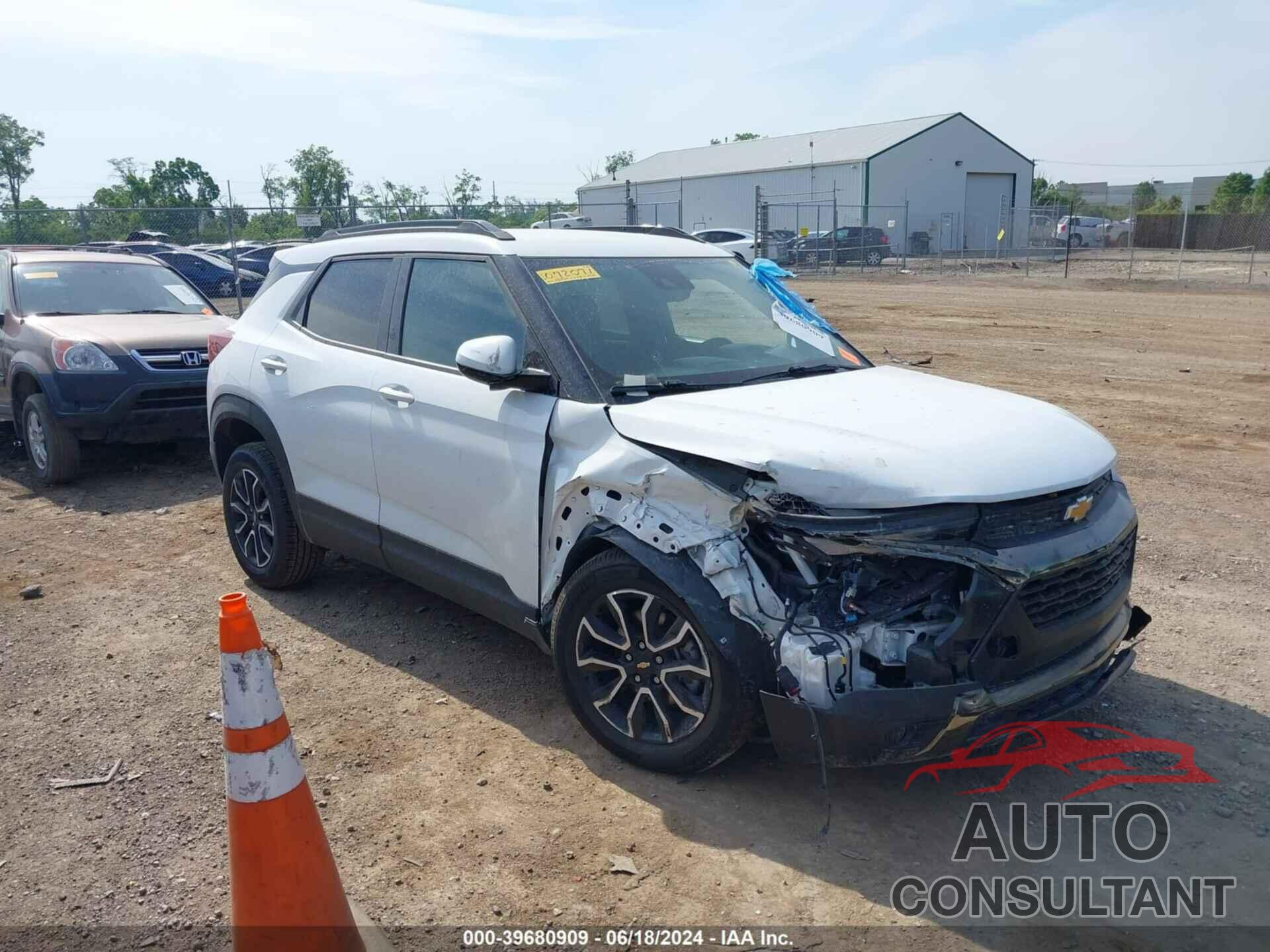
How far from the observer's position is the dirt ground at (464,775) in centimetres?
312

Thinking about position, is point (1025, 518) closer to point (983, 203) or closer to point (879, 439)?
point (879, 439)

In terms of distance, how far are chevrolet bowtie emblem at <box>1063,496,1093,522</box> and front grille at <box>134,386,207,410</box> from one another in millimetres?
6934

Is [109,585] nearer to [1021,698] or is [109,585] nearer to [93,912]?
[93,912]

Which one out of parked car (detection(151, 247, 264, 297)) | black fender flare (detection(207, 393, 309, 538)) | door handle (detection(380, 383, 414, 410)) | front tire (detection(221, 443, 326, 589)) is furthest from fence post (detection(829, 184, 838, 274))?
door handle (detection(380, 383, 414, 410))

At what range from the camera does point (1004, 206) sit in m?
48.1

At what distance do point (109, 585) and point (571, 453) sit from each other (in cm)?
362

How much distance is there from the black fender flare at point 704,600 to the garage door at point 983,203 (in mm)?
52687

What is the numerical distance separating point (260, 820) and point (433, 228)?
3.09 meters

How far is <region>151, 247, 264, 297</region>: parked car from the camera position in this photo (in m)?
23.1

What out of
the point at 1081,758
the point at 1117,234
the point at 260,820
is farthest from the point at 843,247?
the point at 260,820

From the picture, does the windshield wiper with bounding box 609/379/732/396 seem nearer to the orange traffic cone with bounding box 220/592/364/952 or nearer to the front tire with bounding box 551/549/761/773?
the front tire with bounding box 551/549/761/773

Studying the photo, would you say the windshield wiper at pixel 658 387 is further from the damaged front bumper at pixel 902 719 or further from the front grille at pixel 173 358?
the front grille at pixel 173 358

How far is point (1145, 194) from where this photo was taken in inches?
2913

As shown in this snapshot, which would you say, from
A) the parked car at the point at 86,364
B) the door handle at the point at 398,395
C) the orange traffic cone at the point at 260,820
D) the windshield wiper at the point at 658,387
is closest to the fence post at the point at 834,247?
the parked car at the point at 86,364
